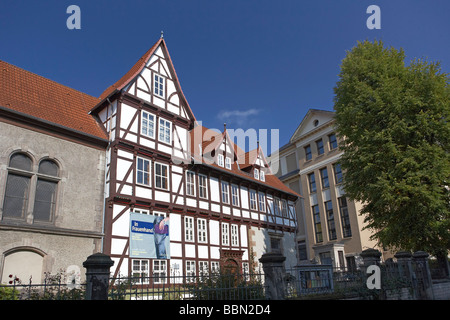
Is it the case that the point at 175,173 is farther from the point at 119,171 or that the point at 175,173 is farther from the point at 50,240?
the point at 50,240

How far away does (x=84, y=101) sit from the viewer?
20.1 metres

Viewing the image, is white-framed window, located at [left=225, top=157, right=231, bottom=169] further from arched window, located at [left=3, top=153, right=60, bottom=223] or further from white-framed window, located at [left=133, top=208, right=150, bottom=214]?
arched window, located at [left=3, top=153, right=60, bottom=223]

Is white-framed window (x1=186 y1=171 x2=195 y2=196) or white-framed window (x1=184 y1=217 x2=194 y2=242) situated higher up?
white-framed window (x1=186 y1=171 x2=195 y2=196)

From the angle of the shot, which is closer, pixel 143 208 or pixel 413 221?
pixel 413 221

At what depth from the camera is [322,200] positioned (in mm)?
35719

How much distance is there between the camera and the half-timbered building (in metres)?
16.8

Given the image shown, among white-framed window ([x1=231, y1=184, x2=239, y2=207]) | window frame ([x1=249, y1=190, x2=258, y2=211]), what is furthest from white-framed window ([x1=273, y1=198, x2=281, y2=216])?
white-framed window ([x1=231, y1=184, x2=239, y2=207])

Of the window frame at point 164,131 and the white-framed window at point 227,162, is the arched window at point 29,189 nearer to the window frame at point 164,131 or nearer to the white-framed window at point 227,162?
the window frame at point 164,131

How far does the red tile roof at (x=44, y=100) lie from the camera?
15383 millimetres

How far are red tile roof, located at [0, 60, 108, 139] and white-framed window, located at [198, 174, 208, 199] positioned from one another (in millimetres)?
6279

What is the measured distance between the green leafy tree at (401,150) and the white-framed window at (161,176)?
964 centimetres

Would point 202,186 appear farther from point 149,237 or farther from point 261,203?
point 261,203
